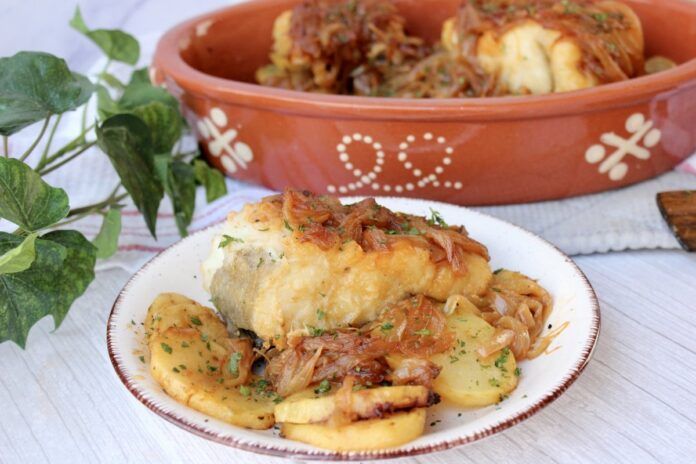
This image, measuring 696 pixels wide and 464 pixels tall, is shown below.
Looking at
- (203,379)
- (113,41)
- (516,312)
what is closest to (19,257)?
(203,379)

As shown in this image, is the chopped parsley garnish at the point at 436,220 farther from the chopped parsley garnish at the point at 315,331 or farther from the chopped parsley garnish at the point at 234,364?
the chopped parsley garnish at the point at 234,364

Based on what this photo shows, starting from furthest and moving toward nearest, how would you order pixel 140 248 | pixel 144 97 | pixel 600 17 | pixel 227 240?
pixel 144 97
pixel 600 17
pixel 140 248
pixel 227 240

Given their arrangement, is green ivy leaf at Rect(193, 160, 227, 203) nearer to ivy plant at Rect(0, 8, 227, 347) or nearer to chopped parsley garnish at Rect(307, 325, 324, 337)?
ivy plant at Rect(0, 8, 227, 347)

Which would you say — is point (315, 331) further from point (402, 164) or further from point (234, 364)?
point (402, 164)

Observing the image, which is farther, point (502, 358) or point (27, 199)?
point (27, 199)

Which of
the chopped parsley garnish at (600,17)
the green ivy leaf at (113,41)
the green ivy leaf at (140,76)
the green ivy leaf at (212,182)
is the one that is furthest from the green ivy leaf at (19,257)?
the chopped parsley garnish at (600,17)

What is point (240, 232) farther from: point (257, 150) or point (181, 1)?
point (181, 1)

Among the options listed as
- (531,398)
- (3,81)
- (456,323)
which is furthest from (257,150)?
(531,398)
